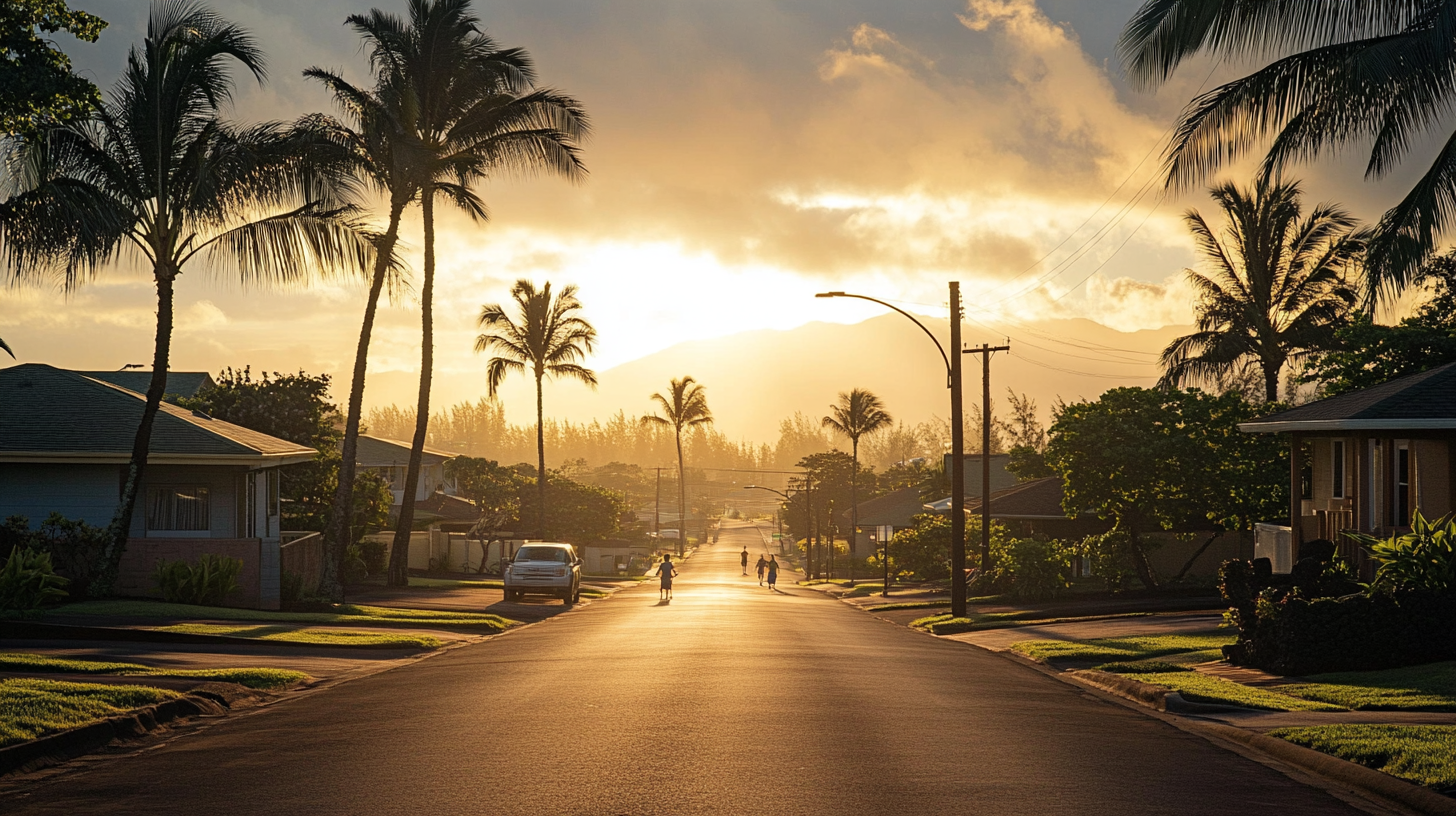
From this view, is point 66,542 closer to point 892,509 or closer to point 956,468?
point 956,468

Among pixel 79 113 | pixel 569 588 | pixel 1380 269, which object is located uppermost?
pixel 79 113

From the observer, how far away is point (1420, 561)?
57.2 ft

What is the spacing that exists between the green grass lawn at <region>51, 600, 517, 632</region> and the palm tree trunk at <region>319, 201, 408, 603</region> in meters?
0.89

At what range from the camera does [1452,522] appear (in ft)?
58.5

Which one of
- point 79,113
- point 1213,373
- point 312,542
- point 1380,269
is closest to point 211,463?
point 312,542

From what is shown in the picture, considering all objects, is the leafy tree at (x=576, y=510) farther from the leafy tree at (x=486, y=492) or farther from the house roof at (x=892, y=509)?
the house roof at (x=892, y=509)

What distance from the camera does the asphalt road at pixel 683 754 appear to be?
8578 millimetres

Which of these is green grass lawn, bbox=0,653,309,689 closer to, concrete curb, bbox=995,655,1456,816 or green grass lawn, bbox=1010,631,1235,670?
concrete curb, bbox=995,655,1456,816

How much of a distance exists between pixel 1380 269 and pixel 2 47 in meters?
18.0

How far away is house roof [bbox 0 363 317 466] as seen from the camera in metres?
28.0

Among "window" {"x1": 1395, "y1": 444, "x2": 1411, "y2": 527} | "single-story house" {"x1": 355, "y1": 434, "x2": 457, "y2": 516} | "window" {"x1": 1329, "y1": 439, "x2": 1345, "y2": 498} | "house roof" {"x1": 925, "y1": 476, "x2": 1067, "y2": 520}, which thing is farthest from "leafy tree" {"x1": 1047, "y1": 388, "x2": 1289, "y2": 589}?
"single-story house" {"x1": 355, "y1": 434, "x2": 457, "y2": 516}

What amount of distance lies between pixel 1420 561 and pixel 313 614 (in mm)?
21056

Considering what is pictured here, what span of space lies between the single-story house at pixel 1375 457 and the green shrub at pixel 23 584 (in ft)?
74.3

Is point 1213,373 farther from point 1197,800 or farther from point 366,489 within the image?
point 1197,800
